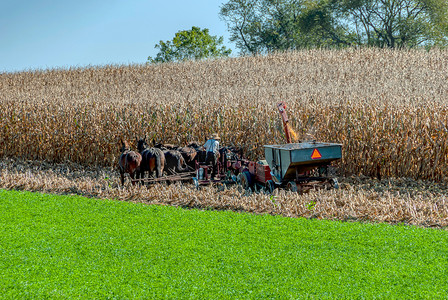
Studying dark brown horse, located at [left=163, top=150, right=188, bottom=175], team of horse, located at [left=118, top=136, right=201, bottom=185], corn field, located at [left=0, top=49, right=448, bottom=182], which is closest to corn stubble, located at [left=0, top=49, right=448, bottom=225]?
corn field, located at [left=0, top=49, right=448, bottom=182]

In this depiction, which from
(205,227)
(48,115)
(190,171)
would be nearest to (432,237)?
(205,227)

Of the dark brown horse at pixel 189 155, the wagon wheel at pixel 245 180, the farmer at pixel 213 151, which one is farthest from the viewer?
the dark brown horse at pixel 189 155

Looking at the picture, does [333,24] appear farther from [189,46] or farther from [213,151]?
[213,151]

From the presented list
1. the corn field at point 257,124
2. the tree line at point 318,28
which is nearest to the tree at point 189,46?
the tree line at point 318,28

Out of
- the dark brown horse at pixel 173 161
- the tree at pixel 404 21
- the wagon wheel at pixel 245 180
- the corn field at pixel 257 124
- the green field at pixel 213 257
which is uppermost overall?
the tree at pixel 404 21

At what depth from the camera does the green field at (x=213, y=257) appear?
5891 mm

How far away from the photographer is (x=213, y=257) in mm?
6852

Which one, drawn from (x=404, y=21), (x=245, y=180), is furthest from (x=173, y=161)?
(x=404, y=21)

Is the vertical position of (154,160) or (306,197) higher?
(154,160)

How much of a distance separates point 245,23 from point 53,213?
5069cm

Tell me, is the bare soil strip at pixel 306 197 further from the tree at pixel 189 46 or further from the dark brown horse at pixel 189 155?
the tree at pixel 189 46

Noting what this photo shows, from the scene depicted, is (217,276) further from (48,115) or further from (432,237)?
(48,115)

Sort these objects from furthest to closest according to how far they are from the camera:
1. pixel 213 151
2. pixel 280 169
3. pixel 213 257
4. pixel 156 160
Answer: pixel 213 151 → pixel 156 160 → pixel 280 169 → pixel 213 257

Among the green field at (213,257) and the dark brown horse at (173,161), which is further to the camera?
the dark brown horse at (173,161)
